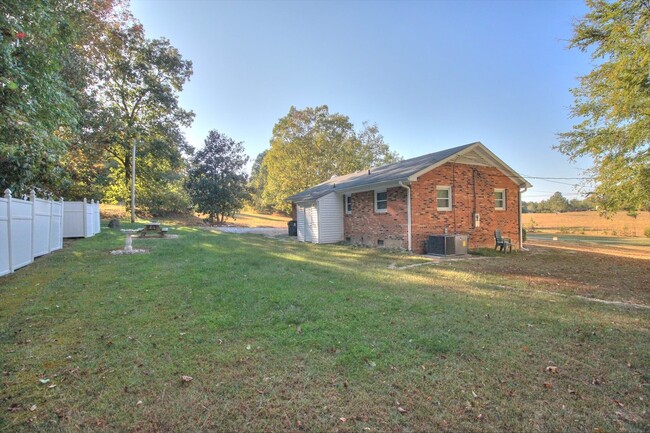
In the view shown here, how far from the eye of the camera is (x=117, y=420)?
7.36 feet

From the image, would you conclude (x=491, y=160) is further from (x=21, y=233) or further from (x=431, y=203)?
(x=21, y=233)

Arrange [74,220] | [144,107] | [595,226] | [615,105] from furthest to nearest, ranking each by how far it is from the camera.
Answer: [595,226]
[144,107]
[74,220]
[615,105]

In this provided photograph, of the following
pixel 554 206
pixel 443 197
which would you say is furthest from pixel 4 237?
pixel 554 206

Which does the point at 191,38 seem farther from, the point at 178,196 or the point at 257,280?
the point at 178,196

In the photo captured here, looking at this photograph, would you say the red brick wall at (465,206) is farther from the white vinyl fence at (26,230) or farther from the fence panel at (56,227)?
the fence panel at (56,227)

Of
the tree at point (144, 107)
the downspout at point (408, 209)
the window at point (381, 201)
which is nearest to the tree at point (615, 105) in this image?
the downspout at point (408, 209)

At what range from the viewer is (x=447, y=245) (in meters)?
11.7

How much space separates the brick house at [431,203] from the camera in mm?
12258

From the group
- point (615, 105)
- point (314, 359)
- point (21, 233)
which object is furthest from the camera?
point (615, 105)

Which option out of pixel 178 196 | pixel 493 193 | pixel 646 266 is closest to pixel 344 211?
pixel 493 193

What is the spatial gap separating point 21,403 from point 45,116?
7071mm

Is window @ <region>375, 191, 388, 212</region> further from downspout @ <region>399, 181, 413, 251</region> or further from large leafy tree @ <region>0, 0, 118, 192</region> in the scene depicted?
large leafy tree @ <region>0, 0, 118, 192</region>

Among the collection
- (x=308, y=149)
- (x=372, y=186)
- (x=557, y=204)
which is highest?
(x=308, y=149)

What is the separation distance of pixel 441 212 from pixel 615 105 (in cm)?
677
